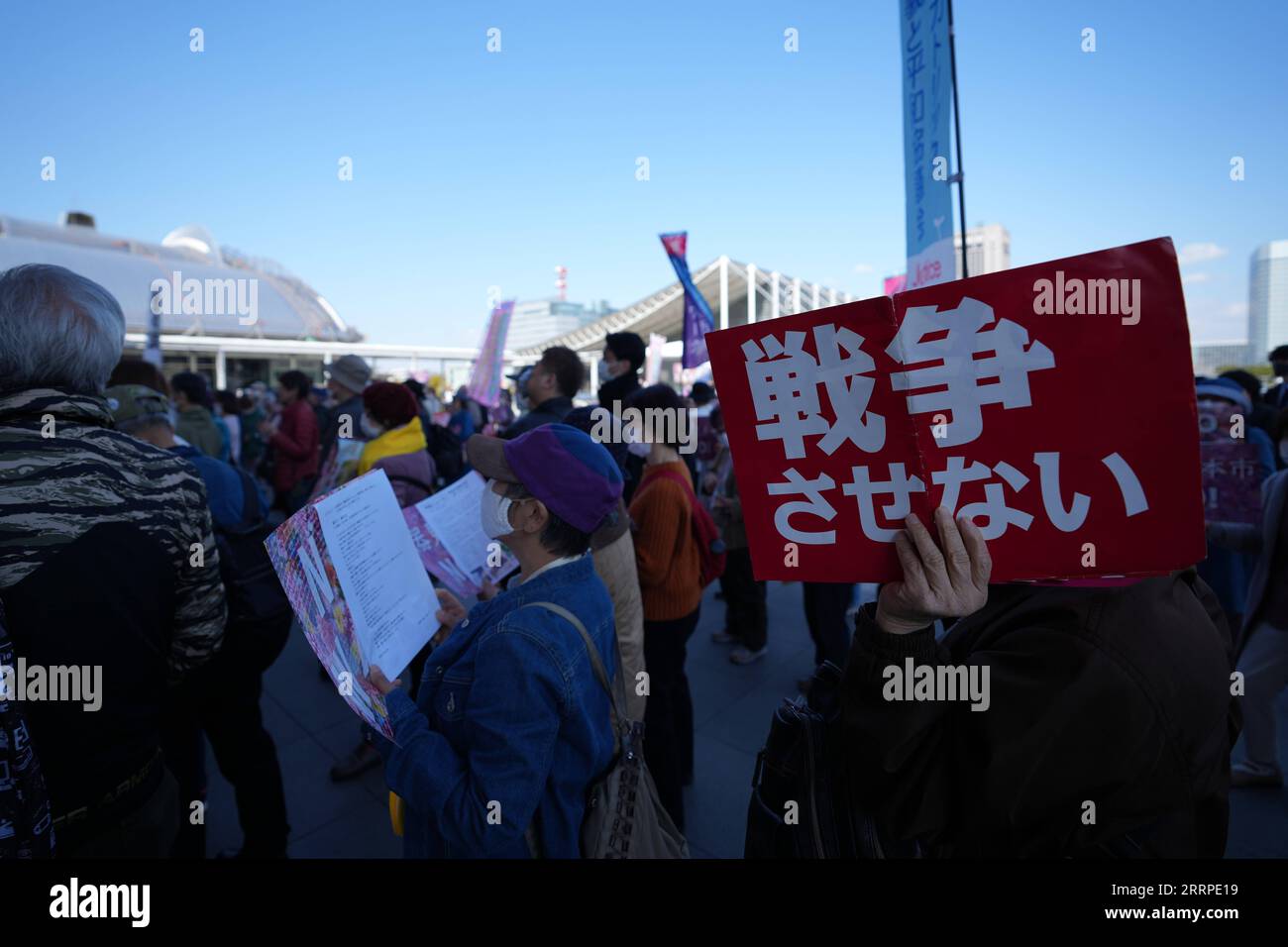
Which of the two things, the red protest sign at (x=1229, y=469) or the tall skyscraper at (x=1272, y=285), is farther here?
the tall skyscraper at (x=1272, y=285)

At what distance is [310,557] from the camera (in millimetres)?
1370

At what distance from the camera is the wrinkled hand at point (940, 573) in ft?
3.15

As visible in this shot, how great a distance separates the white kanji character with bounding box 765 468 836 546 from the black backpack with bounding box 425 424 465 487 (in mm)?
4858

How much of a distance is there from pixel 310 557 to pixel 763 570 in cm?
97

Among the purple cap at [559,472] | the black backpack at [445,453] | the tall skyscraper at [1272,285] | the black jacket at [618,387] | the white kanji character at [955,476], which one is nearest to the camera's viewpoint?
the white kanji character at [955,476]

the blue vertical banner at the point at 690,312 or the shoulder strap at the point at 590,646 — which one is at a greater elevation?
the blue vertical banner at the point at 690,312

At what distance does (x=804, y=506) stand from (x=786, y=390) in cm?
20

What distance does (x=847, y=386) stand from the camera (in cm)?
104

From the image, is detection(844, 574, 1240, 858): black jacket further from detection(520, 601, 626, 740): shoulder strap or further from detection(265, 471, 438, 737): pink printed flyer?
detection(265, 471, 438, 737): pink printed flyer

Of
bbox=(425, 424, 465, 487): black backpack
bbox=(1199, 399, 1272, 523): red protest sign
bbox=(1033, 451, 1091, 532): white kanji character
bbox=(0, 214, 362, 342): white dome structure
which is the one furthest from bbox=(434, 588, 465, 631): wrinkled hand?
bbox=(0, 214, 362, 342): white dome structure

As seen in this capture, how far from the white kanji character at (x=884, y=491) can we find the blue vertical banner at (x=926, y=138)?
3.35 m

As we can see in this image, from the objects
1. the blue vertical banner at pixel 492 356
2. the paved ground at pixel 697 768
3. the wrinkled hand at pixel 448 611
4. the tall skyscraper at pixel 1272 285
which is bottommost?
the paved ground at pixel 697 768

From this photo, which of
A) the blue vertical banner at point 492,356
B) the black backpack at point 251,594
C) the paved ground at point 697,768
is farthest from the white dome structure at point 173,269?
the black backpack at point 251,594

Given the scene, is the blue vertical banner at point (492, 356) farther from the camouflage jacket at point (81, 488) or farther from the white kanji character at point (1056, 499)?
the white kanji character at point (1056, 499)
